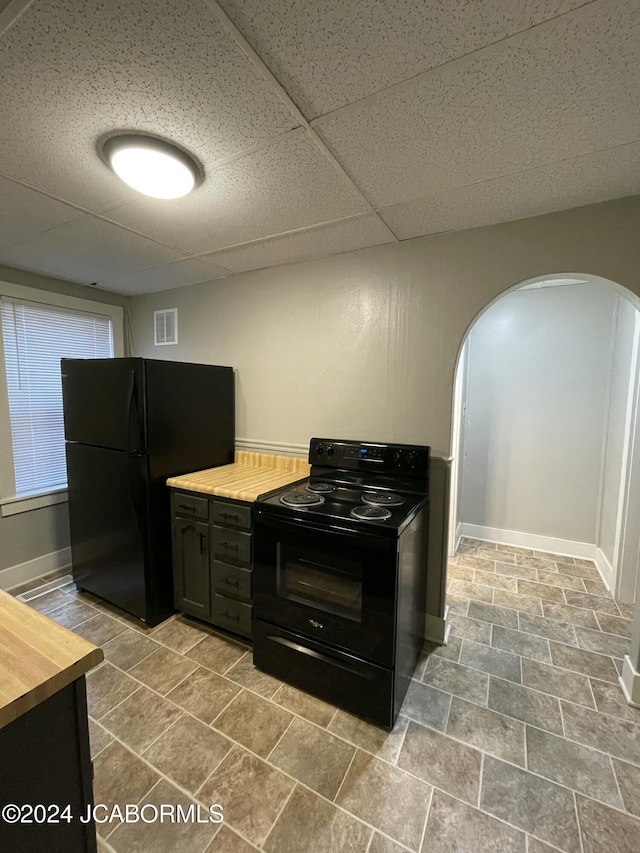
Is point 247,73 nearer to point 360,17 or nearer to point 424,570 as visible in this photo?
point 360,17

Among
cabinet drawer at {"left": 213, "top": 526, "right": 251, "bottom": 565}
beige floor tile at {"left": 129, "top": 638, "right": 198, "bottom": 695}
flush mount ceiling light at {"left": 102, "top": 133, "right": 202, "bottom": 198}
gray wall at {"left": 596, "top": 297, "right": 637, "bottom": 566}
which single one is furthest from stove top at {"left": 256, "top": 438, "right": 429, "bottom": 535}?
gray wall at {"left": 596, "top": 297, "right": 637, "bottom": 566}

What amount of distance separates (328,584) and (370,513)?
399 mm

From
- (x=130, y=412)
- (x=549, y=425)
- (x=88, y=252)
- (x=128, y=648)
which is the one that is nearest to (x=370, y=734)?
(x=128, y=648)

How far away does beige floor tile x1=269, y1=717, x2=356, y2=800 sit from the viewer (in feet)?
4.42

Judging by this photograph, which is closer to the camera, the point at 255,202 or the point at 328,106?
the point at 328,106

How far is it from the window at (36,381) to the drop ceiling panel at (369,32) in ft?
9.00

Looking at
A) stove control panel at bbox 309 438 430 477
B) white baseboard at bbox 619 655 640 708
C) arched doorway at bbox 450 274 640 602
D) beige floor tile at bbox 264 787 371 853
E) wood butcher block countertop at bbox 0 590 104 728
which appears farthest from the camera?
arched doorway at bbox 450 274 640 602

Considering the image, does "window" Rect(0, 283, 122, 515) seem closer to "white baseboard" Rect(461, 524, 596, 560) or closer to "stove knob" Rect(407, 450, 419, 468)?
"stove knob" Rect(407, 450, 419, 468)

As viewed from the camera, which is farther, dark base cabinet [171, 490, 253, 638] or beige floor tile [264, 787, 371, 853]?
dark base cabinet [171, 490, 253, 638]

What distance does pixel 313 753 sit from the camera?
145 cm

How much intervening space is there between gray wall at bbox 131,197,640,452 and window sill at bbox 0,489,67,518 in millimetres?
1633

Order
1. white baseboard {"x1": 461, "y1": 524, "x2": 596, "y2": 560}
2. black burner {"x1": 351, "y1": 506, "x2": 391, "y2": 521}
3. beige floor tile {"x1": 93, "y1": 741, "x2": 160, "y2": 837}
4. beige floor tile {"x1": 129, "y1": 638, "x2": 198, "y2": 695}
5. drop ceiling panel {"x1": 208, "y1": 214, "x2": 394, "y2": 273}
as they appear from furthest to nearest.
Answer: white baseboard {"x1": 461, "y1": 524, "x2": 596, "y2": 560} → drop ceiling panel {"x1": 208, "y1": 214, "x2": 394, "y2": 273} → beige floor tile {"x1": 129, "y1": 638, "x2": 198, "y2": 695} → black burner {"x1": 351, "y1": 506, "x2": 391, "y2": 521} → beige floor tile {"x1": 93, "y1": 741, "x2": 160, "y2": 837}

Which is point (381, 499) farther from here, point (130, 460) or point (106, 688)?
point (106, 688)

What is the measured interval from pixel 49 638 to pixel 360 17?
1.61 m
